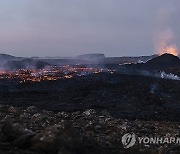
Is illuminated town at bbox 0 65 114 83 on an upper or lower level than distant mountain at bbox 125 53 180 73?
lower

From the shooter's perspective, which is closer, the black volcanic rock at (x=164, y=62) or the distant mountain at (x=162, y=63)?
the distant mountain at (x=162, y=63)

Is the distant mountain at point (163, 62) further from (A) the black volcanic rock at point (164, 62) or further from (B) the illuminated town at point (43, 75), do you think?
(B) the illuminated town at point (43, 75)

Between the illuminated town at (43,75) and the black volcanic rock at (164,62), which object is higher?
the black volcanic rock at (164,62)

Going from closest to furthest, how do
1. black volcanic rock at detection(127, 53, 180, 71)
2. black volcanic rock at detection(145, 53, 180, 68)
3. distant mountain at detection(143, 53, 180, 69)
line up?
black volcanic rock at detection(127, 53, 180, 71) < distant mountain at detection(143, 53, 180, 69) < black volcanic rock at detection(145, 53, 180, 68)

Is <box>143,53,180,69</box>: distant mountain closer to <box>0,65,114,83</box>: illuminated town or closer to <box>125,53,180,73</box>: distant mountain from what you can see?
<box>125,53,180,73</box>: distant mountain

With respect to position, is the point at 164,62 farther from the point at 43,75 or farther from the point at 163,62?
the point at 43,75

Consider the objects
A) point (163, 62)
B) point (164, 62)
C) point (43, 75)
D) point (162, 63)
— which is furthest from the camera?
point (164, 62)

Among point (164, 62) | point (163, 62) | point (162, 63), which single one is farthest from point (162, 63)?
point (164, 62)

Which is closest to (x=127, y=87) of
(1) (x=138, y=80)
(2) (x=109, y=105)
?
(1) (x=138, y=80)

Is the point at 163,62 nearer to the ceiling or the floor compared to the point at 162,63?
nearer to the ceiling

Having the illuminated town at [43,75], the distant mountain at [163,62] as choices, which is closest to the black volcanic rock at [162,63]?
the distant mountain at [163,62]

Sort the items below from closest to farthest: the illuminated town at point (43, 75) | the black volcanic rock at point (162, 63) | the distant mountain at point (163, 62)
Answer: the illuminated town at point (43, 75) → the black volcanic rock at point (162, 63) → the distant mountain at point (163, 62)

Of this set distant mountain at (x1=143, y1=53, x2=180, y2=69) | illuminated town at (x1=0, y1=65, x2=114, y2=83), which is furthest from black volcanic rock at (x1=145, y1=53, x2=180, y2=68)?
illuminated town at (x1=0, y1=65, x2=114, y2=83)
